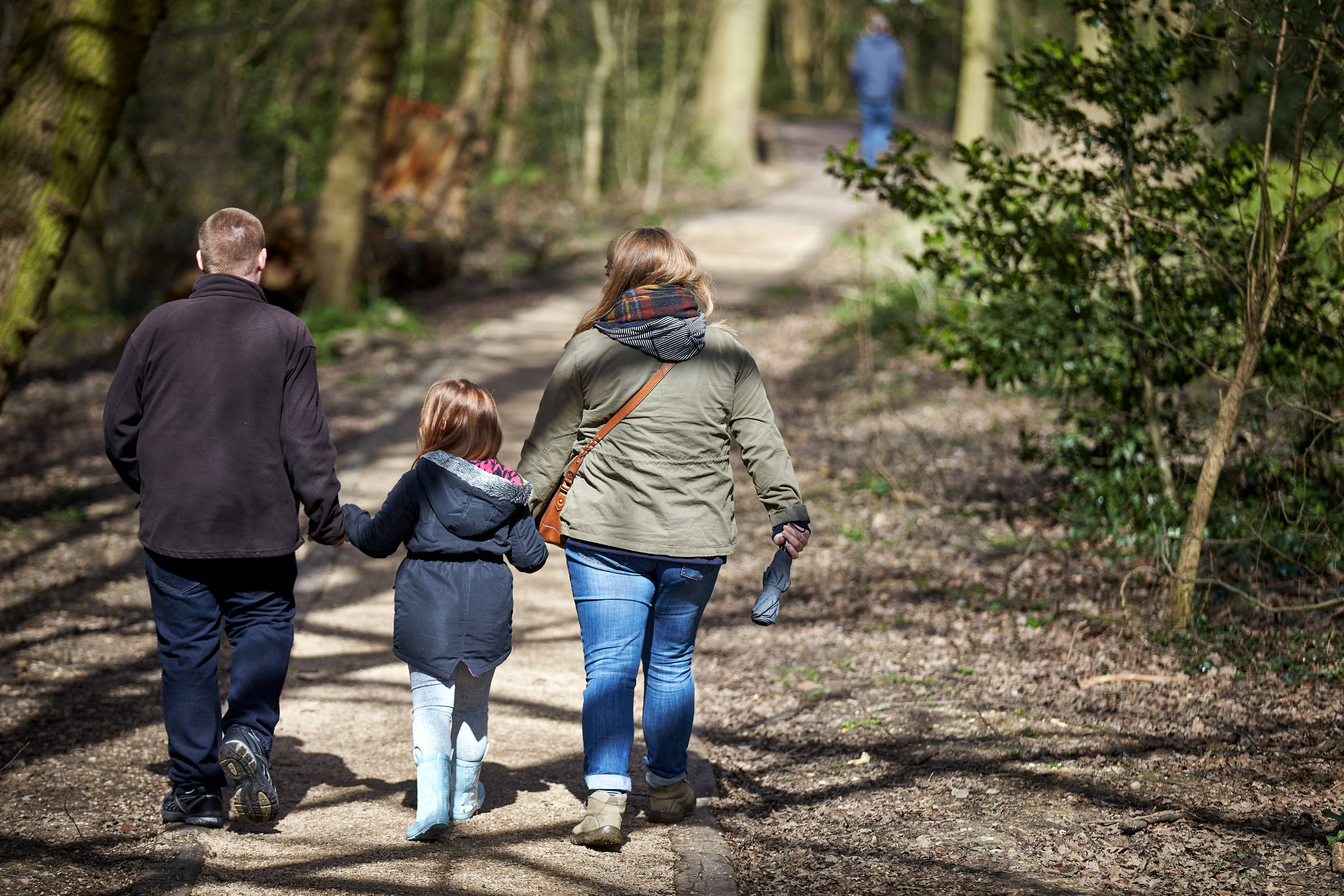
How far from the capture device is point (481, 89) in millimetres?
22172

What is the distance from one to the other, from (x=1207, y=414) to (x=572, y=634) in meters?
3.47

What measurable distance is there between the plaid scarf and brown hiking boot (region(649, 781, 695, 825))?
1.57 m

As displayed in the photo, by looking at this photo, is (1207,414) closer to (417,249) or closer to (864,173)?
(864,173)

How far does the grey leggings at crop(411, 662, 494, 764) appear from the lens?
377cm

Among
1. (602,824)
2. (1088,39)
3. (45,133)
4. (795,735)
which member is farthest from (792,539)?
(1088,39)

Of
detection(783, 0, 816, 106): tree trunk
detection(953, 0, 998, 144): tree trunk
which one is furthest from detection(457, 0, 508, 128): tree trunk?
detection(783, 0, 816, 106): tree trunk

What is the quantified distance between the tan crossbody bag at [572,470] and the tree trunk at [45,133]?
391cm

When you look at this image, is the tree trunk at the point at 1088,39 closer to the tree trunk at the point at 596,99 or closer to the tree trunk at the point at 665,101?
the tree trunk at the point at 596,99

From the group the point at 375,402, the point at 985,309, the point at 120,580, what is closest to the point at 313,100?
the point at 375,402

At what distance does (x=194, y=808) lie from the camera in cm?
385

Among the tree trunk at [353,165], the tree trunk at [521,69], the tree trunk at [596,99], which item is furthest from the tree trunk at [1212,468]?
the tree trunk at [596,99]

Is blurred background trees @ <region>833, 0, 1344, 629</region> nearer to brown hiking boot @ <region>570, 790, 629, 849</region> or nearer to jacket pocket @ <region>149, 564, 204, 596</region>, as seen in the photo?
brown hiking boot @ <region>570, 790, 629, 849</region>

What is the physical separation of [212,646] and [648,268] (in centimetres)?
182

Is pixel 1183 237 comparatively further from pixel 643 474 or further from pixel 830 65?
pixel 830 65
